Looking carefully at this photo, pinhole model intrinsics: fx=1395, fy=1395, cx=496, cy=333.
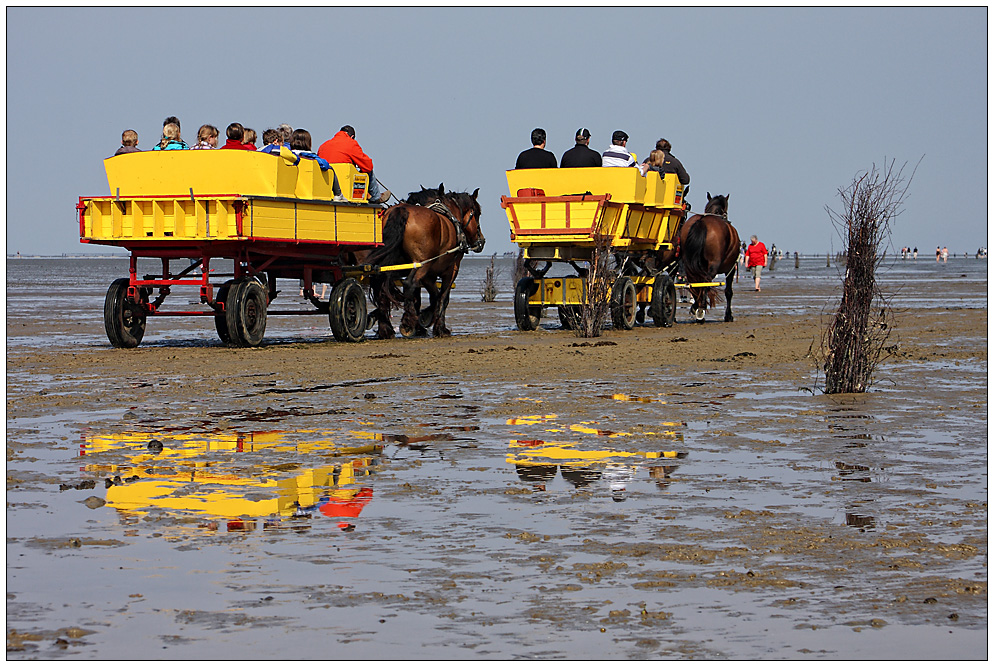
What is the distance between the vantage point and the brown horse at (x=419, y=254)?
18844 mm

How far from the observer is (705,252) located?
75.9ft

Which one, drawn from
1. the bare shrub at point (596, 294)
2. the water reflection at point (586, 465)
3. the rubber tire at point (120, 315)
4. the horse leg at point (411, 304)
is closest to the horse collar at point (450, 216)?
the horse leg at point (411, 304)

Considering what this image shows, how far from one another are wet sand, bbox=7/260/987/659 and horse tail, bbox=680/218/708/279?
10.1 meters

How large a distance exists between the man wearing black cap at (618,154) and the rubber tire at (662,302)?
88.3 inches

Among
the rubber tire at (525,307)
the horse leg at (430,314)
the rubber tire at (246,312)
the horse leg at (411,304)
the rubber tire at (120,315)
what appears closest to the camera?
the rubber tire at (246,312)

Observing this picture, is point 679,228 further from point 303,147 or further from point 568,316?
point 303,147

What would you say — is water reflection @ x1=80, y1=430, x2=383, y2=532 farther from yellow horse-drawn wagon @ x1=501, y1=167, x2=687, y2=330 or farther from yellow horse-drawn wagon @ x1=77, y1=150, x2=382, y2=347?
yellow horse-drawn wagon @ x1=501, y1=167, x2=687, y2=330

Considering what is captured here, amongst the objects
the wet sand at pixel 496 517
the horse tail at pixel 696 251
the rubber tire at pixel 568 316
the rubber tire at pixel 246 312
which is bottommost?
the wet sand at pixel 496 517

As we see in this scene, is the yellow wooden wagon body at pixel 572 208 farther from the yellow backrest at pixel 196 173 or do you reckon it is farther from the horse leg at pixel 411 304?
the yellow backrest at pixel 196 173

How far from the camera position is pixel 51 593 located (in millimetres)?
5094

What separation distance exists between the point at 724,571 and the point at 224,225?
11.0 m

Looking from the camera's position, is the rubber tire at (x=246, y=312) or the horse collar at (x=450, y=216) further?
the horse collar at (x=450, y=216)

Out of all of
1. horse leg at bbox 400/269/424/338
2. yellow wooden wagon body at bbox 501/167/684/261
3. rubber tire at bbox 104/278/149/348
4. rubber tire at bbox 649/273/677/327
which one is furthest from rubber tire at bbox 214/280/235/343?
rubber tire at bbox 649/273/677/327

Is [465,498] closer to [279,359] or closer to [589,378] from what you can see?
[589,378]
